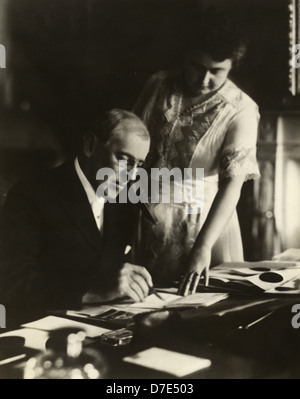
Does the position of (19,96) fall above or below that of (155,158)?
above

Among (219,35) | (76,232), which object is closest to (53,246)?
(76,232)

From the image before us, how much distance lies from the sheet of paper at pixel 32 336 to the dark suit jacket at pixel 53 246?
0.34 ft

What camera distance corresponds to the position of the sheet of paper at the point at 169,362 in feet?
6.85

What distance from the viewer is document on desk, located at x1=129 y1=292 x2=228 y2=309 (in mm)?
2148

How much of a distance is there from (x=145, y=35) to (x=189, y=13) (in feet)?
0.68

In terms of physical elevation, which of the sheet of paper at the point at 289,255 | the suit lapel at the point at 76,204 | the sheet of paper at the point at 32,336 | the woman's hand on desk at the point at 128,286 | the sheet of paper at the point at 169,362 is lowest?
the sheet of paper at the point at 169,362

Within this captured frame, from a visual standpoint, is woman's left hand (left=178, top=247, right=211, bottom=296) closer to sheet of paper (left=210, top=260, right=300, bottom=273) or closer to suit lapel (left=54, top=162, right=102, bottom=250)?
sheet of paper (left=210, top=260, right=300, bottom=273)

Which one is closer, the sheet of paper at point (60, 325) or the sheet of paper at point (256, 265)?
the sheet of paper at point (60, 325)

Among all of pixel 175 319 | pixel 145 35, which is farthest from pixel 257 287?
pixel 145 35

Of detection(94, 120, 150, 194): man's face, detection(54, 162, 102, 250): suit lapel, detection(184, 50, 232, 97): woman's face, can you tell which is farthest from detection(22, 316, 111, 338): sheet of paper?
detection(184, 50, 232, 97): woman's face

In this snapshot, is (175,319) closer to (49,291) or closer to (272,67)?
(49,291)

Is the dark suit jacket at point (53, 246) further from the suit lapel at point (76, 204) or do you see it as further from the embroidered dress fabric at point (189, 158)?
the embroidered dress fabric at point (189, 158)

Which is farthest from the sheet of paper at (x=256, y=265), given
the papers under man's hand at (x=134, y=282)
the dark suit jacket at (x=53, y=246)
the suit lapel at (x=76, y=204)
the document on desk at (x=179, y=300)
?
the suit lapel at (x=76, y=204)
